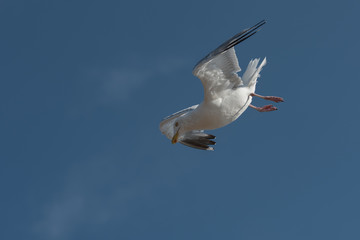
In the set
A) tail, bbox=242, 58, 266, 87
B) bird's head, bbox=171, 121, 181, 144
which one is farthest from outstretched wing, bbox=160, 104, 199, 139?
tail, bbox=242, 58, 266, 87

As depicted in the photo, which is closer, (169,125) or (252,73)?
(252,73)

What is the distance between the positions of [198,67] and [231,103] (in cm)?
134

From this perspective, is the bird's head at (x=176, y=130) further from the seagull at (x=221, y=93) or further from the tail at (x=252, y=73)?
the tail at (x=252, y=73)

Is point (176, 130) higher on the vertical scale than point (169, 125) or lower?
lower

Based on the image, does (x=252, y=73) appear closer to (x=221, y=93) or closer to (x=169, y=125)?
(x=221, y=93)

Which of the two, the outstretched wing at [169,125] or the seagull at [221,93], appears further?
the outstretched wing at [169,125]

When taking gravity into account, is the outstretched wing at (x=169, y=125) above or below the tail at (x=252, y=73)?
above

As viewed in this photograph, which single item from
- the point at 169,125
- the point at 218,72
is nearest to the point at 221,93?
the point at 218,72

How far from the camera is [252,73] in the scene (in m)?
16.1

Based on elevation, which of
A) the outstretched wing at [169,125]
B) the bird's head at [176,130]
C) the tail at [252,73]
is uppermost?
the outstretched wing at [169,125]

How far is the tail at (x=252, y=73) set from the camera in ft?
52.4

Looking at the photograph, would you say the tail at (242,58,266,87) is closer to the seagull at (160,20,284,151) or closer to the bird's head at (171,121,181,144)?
the seagull at (160,20,284,151)

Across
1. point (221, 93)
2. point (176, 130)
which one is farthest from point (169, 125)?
point (221, 93)

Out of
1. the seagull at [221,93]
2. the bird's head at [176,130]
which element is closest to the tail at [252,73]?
the seagull at [221,93]
